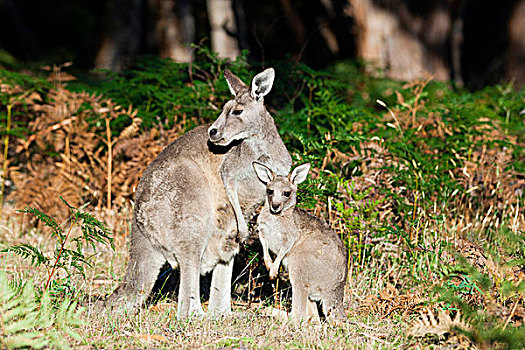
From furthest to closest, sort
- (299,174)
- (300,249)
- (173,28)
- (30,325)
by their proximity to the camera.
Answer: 1. (173,28)
2. (299,174)
3. (300,249)
4. (30,325)

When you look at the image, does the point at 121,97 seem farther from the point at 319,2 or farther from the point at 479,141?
the point at 319,2

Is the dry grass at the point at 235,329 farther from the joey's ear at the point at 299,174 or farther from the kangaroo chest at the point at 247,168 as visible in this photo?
the joey's ear at the point at 299,174

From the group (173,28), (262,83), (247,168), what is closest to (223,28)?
(173,28)

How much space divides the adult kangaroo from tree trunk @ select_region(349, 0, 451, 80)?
22.9 ft

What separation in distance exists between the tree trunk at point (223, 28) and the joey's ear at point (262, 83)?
208 inches

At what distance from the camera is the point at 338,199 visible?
18.9 ft

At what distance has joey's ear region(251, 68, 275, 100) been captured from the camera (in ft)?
14.8

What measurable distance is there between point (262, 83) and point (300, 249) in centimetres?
135

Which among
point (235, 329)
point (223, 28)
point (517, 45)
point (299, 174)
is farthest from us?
point (517, 45)

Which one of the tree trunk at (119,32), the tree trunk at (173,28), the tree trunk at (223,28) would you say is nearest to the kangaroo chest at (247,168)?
the tree trunk at (223,28)

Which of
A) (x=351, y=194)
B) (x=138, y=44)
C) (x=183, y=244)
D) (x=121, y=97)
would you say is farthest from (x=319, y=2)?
(x=183, y=244)

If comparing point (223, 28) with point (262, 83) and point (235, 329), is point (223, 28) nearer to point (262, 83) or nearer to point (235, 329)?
point (262, 83)

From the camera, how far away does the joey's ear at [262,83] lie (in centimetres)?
451

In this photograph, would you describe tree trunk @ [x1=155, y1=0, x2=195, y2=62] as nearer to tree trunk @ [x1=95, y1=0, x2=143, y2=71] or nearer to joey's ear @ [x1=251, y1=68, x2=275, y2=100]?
tree trunk @ [x1=95, y1=0, x2=143, y2=71]
